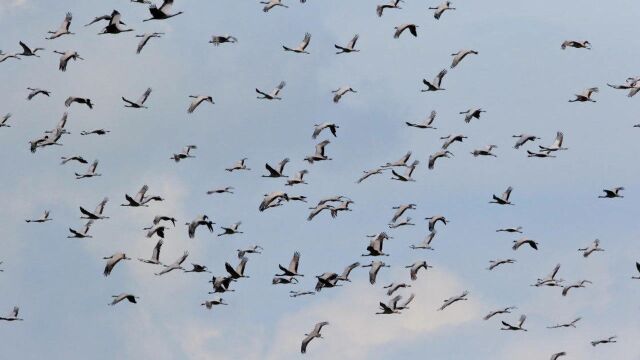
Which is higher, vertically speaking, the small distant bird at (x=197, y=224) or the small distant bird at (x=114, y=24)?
the small distant bird at (x=114, y=24)

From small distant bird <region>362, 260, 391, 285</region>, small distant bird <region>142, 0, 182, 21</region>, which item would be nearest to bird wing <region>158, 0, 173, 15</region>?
small distant bird <region>142, 0, 182, 21</region>

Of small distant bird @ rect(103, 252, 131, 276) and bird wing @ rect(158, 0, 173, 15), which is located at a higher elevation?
bird wing @ rect(158, 0, 173, 15)

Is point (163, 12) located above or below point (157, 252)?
above

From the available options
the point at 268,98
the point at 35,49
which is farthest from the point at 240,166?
the point at 35,49

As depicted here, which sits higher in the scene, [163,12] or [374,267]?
[163,12]

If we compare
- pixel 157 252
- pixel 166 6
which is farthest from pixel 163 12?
pixel 157 252

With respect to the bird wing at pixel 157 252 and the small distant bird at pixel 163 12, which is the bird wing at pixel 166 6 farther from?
the bird wing at pixel 157 252

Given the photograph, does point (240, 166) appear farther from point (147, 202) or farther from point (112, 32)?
point (112, 32)

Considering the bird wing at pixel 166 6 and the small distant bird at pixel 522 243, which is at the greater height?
the bird wing at pixel 166 6

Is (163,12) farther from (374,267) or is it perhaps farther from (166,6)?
(374,267)

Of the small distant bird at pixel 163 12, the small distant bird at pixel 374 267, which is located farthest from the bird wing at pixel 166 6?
the small distant bird at pixel 374 267

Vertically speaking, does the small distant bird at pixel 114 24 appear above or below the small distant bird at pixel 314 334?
above

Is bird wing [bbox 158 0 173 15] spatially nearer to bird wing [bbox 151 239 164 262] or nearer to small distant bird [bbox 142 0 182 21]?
small distant bird [bbox 142 0 182 21]

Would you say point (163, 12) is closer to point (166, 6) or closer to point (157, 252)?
point (166, 6)
